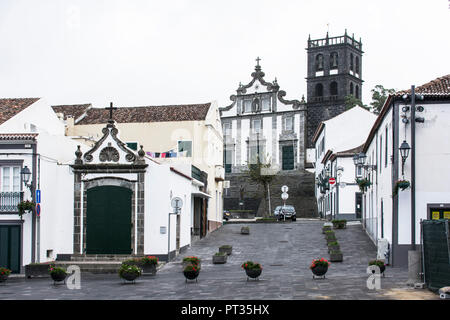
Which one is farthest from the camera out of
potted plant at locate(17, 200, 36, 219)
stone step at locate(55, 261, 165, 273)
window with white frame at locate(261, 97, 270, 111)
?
window with white frame at locate(261, 97, 270, 111)

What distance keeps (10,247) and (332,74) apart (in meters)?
55.8

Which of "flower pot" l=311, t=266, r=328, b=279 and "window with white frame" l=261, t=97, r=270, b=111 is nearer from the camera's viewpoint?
"flower pot" l=311, t=266, r=328, b=279

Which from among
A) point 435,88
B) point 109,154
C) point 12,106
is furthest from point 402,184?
point 12,106

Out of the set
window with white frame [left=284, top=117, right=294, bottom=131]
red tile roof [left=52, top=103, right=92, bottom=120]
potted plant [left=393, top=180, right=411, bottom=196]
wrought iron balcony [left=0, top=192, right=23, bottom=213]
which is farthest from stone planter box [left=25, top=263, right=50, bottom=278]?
window with white frame [left=284, top=117, right=294, bottom=131]

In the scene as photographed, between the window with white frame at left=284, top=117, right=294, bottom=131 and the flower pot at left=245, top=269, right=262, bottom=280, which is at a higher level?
the window with white frame at left=284, top=117, right=294, bottom=131

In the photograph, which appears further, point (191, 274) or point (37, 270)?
point (37, 270)

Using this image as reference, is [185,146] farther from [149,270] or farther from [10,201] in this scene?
[149,270]

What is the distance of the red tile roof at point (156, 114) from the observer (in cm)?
4100

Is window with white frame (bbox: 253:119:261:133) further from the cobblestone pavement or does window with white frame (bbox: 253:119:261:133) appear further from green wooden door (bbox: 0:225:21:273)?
green wooden door (bbox: 0:225:21:273)

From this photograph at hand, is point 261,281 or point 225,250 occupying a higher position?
point 261,281

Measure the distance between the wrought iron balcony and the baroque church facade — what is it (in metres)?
39.0

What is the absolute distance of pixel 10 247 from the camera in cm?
2786

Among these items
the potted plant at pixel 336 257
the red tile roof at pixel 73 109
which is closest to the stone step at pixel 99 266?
the potted plant at pixel 336 257

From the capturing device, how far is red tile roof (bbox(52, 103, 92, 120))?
4453 cm
